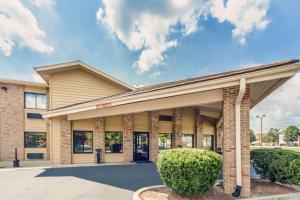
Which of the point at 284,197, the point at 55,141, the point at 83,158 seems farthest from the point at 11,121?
the point at 284,197

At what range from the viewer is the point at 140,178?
8.68m

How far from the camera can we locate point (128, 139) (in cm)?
1412

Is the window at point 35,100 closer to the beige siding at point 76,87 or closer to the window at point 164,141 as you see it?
the beige siding at point 76,87

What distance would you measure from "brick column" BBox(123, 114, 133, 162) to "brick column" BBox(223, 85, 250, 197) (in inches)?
348

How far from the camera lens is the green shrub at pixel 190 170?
5285 mm

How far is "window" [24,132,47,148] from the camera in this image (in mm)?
14872

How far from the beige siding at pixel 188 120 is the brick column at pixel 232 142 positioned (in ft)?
33.8

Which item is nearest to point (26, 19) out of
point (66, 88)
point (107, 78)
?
point (66, 88)

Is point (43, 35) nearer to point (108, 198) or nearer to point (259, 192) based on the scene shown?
point (108, 198)

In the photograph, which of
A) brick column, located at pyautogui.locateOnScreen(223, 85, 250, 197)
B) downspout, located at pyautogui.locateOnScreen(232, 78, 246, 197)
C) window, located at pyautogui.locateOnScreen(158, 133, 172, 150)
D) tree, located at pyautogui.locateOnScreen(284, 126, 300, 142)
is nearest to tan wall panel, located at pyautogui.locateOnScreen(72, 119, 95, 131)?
window, located at pyautogui.locateOnScreen(158, 133, 172, 150)

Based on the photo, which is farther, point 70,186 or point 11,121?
point 11,121

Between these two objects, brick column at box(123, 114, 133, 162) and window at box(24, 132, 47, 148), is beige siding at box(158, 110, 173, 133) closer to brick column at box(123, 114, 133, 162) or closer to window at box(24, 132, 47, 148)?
brick column at box(123, 114, 133, 162)

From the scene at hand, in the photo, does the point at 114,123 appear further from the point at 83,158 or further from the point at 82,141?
the point at 83,158

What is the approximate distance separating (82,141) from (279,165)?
11216mm
